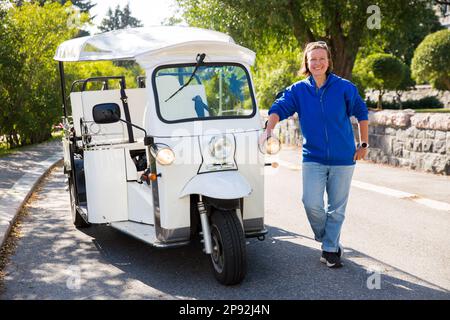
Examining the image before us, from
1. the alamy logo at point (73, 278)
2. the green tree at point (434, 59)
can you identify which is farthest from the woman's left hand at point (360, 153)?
the green tree at point (434, 59)

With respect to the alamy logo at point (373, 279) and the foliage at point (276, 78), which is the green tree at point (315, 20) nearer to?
the foliage at point (276, 78)

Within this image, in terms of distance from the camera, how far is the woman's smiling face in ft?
16.5

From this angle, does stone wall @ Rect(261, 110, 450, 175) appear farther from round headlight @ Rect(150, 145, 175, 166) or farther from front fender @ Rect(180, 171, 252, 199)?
round headlight @ Rect(150, 145, 175, 166)

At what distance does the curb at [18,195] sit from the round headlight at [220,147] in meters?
2.71

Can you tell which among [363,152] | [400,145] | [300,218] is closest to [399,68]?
[400,145]

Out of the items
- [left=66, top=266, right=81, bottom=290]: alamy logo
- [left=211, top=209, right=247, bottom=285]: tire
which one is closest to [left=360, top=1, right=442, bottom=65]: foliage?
[left=211, top=209, right=247, bottom=285]: tire

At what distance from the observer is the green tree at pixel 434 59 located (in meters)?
26.6

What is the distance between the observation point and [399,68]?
29.6 metres

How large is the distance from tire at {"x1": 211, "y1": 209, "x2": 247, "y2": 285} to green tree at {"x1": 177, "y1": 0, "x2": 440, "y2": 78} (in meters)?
10.7

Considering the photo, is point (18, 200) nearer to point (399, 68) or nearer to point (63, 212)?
point (63, 212)

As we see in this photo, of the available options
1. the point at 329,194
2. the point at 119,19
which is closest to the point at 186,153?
the point at 329,194

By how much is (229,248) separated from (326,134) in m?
1.36

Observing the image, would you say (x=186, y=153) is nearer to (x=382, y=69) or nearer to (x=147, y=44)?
(x=147, y=44)

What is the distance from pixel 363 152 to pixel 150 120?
1.96m
